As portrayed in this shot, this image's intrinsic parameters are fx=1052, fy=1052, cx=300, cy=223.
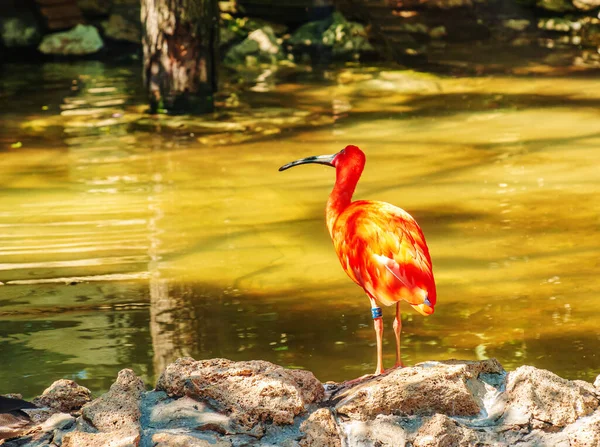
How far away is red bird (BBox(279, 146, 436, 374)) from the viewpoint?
4.19 meters

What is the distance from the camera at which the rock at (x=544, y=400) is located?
421cm

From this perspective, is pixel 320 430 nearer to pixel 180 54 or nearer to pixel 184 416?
pixel 184 416

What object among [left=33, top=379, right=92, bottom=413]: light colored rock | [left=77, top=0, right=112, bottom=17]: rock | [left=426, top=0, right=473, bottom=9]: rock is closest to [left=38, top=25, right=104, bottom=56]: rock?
[left=77, top=0, right=112, bottom=17]: rock

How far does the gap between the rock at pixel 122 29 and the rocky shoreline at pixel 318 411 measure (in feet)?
45.1

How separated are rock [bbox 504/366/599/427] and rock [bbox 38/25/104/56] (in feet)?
45.4

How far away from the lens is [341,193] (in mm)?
4539

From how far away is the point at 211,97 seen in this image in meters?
12.5

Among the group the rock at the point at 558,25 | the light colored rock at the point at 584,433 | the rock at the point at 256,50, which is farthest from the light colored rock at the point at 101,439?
the rock at the point at 558,25

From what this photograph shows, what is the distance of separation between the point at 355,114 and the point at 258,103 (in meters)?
1.43

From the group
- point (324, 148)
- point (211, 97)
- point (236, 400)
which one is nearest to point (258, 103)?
point (211, 97)

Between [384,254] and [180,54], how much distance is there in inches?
331

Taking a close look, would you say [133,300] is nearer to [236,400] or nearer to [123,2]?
[236,400]

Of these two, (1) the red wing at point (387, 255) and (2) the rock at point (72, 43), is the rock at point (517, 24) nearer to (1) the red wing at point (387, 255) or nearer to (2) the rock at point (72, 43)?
(2) the rock at point (72, 43)

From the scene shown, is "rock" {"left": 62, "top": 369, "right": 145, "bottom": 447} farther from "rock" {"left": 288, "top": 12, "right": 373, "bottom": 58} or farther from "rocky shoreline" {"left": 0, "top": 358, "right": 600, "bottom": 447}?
"rock" {"left": 288, "top": 12, "right": 373, "bottom": 58}
